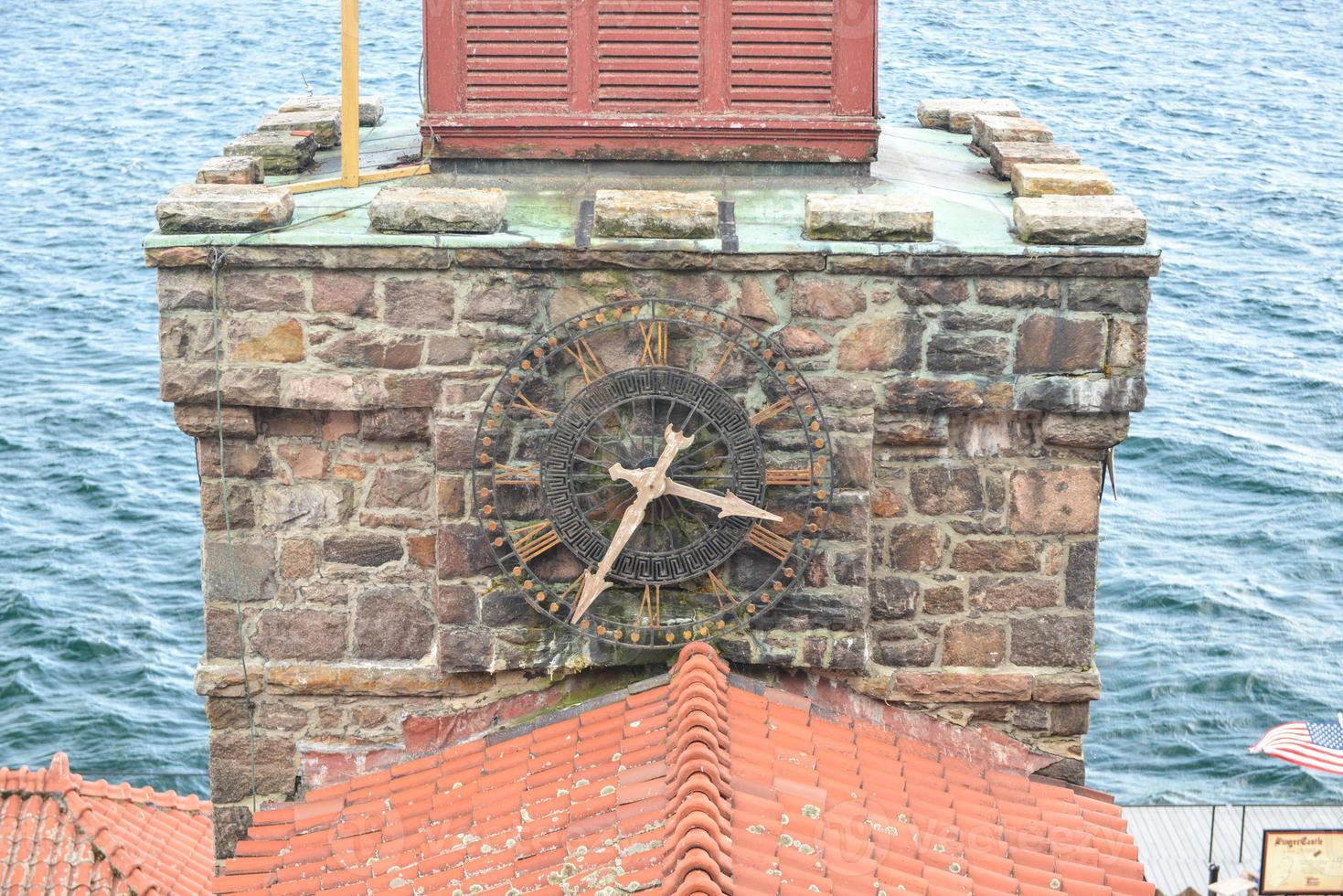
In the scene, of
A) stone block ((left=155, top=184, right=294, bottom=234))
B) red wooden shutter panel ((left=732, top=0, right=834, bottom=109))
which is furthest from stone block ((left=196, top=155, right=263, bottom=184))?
red wooden shutter panel ((left=732, top=0, right=834, bottom=109))

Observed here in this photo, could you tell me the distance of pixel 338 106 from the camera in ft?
41.6

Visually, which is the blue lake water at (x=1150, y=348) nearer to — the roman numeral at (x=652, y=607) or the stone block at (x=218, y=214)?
Result: the roman numeral at (x=652, y=607)

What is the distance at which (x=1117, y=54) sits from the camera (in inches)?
1689

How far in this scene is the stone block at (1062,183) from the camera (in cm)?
962

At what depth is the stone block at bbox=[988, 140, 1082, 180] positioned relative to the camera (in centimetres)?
1058

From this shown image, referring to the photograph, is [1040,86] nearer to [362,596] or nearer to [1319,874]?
[1319,874]

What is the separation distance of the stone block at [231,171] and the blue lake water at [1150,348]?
16466 mm

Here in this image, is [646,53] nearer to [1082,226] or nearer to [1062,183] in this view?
[1062,183]

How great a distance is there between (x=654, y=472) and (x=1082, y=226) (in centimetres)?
240

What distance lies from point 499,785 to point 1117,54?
123 ft

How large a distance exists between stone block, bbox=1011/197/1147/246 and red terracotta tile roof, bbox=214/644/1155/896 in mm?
2619

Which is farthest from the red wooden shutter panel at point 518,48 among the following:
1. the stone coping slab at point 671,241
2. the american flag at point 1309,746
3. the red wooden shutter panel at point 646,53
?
the american flag at point 1309,746

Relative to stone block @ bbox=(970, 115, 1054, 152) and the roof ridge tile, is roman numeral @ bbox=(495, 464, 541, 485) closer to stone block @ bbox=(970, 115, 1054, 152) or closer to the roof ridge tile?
the roof ridge tile

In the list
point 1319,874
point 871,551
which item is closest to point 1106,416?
point 871,551
